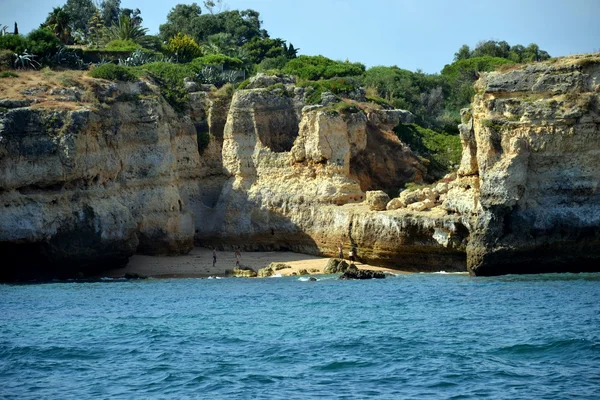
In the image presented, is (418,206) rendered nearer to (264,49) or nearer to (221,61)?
(221,61)

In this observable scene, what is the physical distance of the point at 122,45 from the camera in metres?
57.6

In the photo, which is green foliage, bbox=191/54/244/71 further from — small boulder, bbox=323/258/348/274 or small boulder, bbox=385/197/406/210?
small boulder, bbox=323/258/348/274

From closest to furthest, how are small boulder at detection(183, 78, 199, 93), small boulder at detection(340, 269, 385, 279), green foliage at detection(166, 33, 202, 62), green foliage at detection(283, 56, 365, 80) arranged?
small boulder at detection(340, 269, 385, 279)
small boulder at detection(183, 78, 199, 93)
green foliage at detection(283, 56, 365, 80)
green foliage at detection(166, 33, 202, 62)

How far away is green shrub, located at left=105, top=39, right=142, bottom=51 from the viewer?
2197 inches

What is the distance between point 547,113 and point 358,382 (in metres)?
16.7

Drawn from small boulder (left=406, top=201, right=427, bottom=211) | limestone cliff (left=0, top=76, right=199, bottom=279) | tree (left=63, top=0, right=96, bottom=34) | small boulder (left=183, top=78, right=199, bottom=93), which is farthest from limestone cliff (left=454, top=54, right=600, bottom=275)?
Result: tree (left=63, top=0, right=96, bottom=34)

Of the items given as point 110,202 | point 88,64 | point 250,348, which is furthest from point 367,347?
point 88,64

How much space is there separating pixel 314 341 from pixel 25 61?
26183 mm

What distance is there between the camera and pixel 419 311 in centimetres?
2917

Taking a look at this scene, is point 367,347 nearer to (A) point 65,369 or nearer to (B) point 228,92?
(A) point 65,369

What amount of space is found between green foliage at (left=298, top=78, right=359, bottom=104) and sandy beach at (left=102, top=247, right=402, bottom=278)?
6348mm

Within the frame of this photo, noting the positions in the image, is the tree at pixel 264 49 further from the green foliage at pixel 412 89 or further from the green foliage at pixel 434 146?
the green foliage at pixel 434 146

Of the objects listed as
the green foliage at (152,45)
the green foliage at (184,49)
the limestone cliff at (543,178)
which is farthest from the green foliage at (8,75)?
the limestone cliff at (543,178)

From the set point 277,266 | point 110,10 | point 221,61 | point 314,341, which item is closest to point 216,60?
point 221,61
